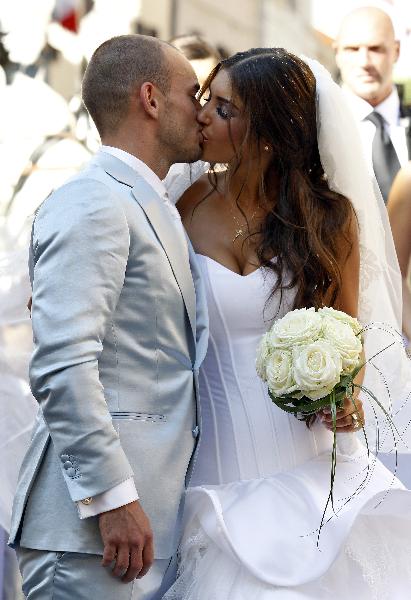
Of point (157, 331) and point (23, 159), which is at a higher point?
point (157, 331)

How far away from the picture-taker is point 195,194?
3262mm

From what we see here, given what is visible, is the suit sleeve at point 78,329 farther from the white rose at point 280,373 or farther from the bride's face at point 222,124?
the bride's face at point 222,124

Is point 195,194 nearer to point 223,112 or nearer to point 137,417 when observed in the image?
point 223,112

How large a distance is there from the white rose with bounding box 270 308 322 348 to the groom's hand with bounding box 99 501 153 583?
0.52 meters

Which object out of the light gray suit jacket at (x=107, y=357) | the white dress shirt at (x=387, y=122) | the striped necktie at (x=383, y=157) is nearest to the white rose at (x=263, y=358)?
the light gray suit jacket at (x=107, y=357)

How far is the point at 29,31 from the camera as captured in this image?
6.19 metres

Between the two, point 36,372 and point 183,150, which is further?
point 183,150

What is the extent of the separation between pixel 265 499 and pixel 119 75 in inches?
46.4

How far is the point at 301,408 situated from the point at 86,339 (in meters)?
0.56

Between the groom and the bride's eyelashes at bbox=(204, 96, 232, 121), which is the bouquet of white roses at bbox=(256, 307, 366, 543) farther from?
the bride's eyelashes at bbox=(204, 96, 232, 121)

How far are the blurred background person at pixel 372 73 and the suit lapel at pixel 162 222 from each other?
2.33 m

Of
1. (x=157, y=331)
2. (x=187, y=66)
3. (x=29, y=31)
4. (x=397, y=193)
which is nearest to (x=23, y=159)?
(x=29, y=31)

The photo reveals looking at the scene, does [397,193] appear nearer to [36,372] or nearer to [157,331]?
[157,331]

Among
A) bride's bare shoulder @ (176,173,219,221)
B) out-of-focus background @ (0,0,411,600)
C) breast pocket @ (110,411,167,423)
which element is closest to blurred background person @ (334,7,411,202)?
out-of-focus background @ (0,0,411,600)
